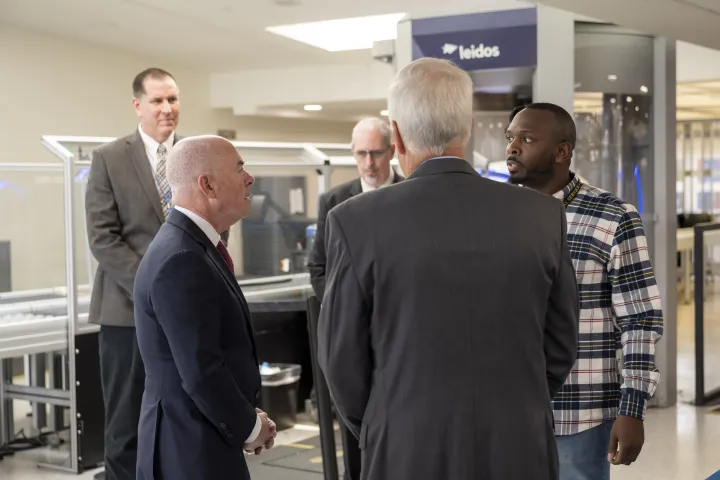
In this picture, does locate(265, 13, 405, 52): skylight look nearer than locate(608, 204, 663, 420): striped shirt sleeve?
No

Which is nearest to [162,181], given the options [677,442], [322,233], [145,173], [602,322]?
[145,173]

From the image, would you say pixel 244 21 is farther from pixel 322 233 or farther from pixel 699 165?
pixel 699 165

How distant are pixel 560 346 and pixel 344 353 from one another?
436 mm

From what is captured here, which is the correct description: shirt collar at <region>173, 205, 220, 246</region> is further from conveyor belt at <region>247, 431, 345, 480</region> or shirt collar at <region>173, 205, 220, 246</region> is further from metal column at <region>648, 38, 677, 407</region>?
metal column at <region>648, 38, 677, 407</region>

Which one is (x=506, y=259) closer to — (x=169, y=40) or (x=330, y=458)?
(x=330, y=458)

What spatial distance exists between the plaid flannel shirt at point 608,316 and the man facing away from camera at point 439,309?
67cm

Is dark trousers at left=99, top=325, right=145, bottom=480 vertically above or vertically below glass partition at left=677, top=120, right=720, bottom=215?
below

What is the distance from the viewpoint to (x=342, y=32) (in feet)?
37.7

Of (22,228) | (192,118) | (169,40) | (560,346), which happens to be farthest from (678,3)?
(192,118)

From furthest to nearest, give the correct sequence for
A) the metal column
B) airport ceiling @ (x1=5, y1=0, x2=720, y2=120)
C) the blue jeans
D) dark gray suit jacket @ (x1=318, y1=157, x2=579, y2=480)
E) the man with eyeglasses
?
the metal column, airport ceiling @ (x1=5, y1=0, x2=720, y2=120), the man with eyeglasses, the blue jeans, dark gray suit jacket @ (x1=318, y1=157, x2=579, y2=480)

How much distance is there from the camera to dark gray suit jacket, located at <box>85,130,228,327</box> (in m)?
3.65

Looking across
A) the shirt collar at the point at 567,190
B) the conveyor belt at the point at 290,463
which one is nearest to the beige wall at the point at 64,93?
the conveyor belt at the point at 290,463

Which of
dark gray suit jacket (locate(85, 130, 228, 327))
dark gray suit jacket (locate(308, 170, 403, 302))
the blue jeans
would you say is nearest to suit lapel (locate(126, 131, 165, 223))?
dark gray suit jacket (locate(85, 130, 228, 327))

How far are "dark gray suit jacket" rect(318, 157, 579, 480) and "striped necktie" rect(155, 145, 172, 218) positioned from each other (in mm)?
2129
